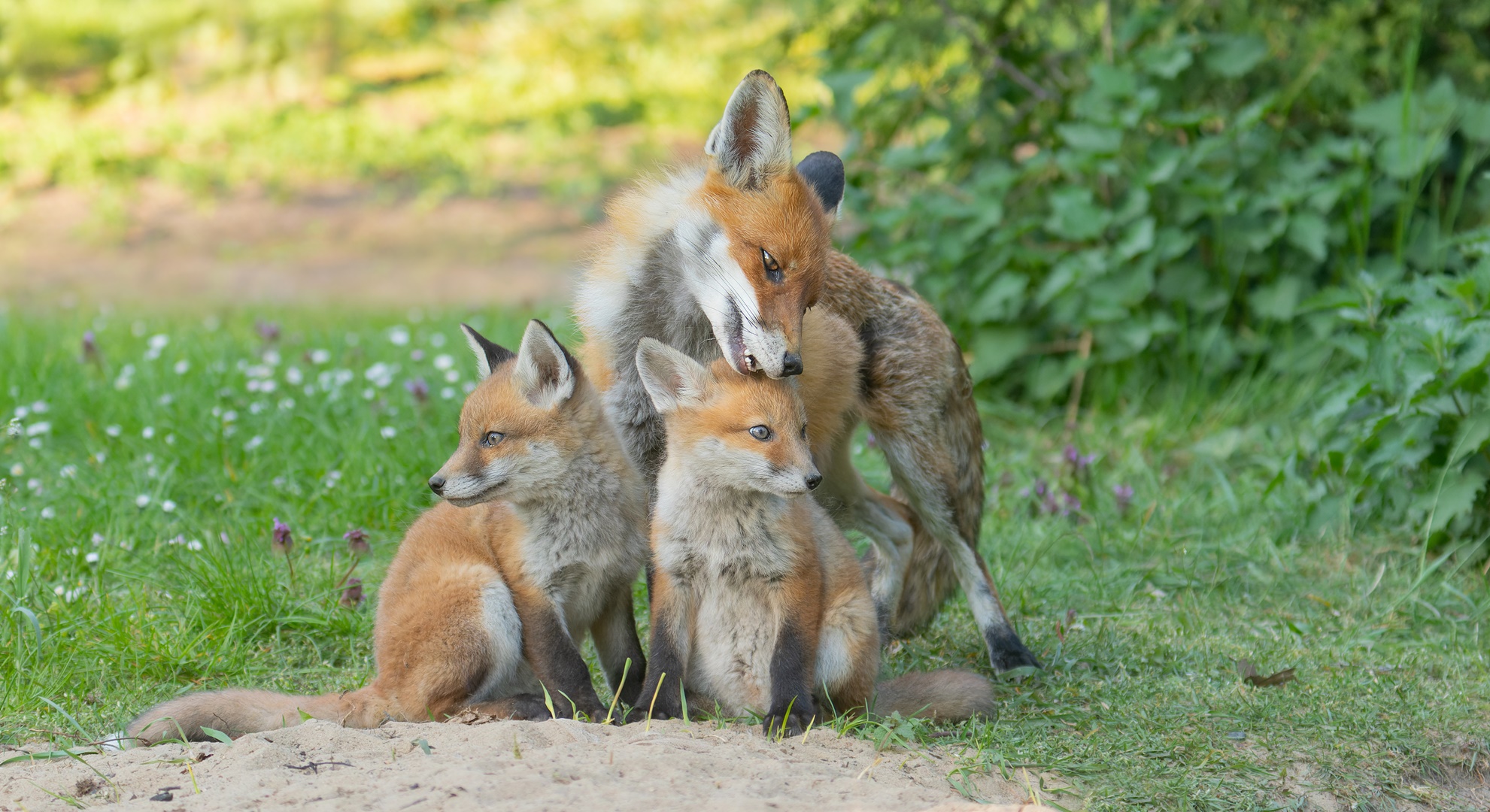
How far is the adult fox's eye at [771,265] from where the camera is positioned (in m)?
4.17

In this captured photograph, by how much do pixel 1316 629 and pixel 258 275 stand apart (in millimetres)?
10048

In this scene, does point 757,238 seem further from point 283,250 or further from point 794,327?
point 283,250

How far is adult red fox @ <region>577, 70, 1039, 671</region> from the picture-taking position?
4199 mm

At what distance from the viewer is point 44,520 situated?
525 cm

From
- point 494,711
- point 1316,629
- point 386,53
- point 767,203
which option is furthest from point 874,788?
point 386,53

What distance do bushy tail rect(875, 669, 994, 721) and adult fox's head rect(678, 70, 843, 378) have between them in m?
1.11

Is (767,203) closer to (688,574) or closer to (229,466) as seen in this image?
(688,574)

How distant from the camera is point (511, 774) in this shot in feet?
10.6

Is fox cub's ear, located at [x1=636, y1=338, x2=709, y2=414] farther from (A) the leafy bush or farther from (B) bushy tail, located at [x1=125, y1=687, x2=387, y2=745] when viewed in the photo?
(A) the leafy bush

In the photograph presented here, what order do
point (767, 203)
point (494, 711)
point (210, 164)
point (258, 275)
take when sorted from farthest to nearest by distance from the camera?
point (210, 164) → point (258, 275) → point (767, 203) → point (494, 711)

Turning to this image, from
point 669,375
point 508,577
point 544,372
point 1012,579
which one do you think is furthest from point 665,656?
point 1012,579

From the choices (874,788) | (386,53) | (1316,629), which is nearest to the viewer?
(874,788)

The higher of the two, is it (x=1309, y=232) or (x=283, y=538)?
(x=1309, y=232)

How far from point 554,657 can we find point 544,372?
2.99ft
